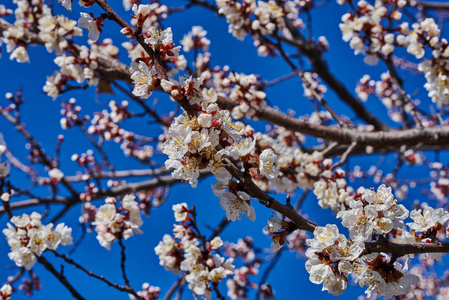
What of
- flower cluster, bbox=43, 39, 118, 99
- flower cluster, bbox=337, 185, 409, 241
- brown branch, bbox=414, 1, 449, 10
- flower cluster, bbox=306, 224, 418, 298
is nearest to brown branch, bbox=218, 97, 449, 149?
flower cluster, bbox=43, 39, 118, 99

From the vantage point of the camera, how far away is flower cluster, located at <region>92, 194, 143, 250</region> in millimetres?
2781

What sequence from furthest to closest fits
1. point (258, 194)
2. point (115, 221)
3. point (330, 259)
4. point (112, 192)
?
1. point (112, 192)
2. point (115, 221)
3. point (330, 259)
4. point (258, 194)

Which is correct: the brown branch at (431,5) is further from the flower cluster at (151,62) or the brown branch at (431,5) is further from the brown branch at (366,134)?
the flower cluster at (151,62)

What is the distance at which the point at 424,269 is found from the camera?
845cm

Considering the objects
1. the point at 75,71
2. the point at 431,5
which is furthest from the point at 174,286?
the point at 431,5

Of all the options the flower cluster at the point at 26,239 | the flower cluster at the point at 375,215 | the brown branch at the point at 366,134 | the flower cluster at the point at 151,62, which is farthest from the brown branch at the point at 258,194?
the brown branch at the point at 366,134

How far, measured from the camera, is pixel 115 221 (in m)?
2.81

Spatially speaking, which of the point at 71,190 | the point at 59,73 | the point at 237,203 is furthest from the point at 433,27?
the point at 71,190

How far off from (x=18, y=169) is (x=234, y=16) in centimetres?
444

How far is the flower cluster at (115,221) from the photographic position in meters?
2.78

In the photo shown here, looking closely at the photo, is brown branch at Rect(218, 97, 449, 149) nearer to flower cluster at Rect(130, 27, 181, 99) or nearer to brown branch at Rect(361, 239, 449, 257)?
flower cluster at Rect(130, 27, 181, 99)

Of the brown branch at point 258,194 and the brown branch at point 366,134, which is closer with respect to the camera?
the brown branch at point 258,194

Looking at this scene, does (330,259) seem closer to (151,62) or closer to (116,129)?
(151,62)

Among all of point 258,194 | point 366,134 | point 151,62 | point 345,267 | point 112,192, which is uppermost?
point 366,134
